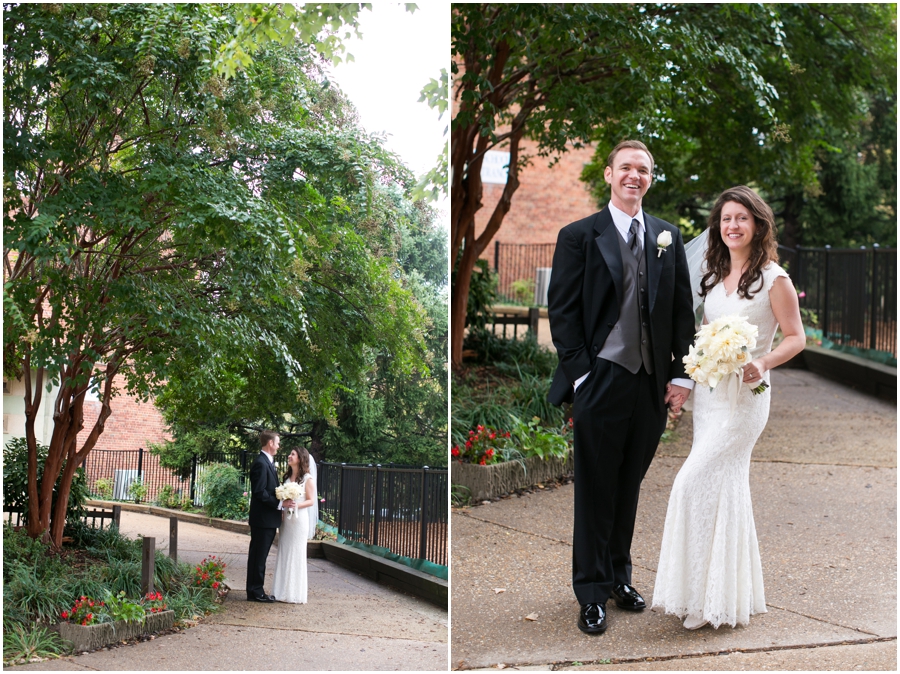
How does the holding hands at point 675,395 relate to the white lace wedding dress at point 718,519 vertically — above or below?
above

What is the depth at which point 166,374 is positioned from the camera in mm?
3709

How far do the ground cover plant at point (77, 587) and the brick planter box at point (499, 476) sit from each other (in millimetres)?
2510

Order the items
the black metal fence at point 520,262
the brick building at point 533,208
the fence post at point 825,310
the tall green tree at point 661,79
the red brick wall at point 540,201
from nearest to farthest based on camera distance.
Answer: the tall green tree at point 661,79 → the fence post at point 825,310 → the black metal fence at point 520,262 → the brick building at point 533,208 → the red brick wall at point 540,201

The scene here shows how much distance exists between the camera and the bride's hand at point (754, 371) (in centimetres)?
363

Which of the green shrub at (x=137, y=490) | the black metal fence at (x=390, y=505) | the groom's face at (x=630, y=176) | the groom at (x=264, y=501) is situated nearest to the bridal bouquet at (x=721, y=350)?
the groom's face at (x=630, y=176)

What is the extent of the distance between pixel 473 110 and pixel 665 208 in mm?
11888

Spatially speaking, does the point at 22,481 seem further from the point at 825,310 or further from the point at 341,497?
the point at 825,310

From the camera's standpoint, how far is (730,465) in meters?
3.73

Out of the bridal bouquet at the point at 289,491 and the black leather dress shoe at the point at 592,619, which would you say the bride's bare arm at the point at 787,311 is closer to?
the black leather dress shoe at the point at 592,619

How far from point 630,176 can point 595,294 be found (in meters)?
0.53

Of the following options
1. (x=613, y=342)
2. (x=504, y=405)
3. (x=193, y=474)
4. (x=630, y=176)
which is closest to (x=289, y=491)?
(x=193, y=474)

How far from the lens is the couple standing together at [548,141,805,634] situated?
3652 millimetres

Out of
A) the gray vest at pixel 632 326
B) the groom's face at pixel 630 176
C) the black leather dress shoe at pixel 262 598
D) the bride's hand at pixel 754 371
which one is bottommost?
the black leather dress shoe at pixel 262 598

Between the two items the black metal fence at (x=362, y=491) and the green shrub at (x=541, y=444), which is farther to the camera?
the green shrub at (x=541, y=444)
